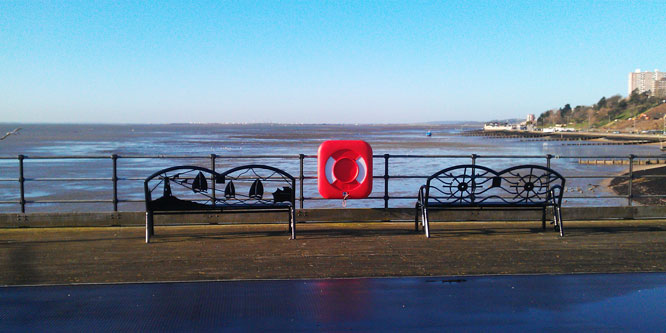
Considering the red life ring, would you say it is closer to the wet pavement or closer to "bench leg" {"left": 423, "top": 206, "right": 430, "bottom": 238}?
"bench leg" {"left": 423, "top": 206, "right": 430, "bottom": 238}

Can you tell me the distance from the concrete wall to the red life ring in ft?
2.21

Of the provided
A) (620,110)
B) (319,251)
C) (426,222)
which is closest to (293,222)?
(319,251)

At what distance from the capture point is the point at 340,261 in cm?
636

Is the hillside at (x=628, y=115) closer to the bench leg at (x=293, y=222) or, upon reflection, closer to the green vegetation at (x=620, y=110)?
the green vegetation at (x=620, y=110)

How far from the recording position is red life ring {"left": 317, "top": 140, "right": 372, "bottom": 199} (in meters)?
8.13

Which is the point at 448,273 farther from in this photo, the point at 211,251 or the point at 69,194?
the point at 69,194

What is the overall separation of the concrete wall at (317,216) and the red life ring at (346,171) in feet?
2.21

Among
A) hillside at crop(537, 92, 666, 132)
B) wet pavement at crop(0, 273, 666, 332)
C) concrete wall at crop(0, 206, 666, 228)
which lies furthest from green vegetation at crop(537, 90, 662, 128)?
wet pavement at crop(0, 273, 666, 332)

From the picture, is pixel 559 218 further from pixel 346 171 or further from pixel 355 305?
pixel 355 305

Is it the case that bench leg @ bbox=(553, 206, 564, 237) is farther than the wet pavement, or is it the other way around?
bench leg @ bbox=(553, 206, 564, 237)

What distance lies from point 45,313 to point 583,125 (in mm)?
198065

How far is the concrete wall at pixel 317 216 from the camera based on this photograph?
830 centimetres

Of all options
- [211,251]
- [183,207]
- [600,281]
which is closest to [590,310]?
[600,281]

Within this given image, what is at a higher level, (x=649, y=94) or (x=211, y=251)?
(x=649, y=94)
